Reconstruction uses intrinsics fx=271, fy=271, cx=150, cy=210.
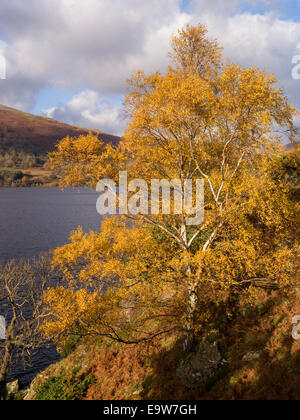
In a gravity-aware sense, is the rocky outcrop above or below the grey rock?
above

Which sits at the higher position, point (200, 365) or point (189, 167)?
point (189, 167)

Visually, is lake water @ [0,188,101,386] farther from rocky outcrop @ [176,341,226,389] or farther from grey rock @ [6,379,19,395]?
rocky outcrop @ [176,341,226,389]

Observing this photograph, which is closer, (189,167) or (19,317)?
(189,167)

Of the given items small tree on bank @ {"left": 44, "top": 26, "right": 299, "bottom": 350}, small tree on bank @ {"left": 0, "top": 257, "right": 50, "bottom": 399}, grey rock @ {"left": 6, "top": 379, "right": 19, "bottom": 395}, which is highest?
small tree on bank @ {"left": 44, "top": 26, "right": 299, "bottom": 350}

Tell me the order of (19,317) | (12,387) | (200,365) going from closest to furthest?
(200,365)
(12,387)
(19,317)

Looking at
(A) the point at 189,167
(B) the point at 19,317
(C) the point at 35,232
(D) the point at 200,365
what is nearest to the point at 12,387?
(B) the point at 19,317

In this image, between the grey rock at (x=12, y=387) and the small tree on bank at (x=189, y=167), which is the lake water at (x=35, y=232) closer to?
the grey rock at (x=12, y=387)

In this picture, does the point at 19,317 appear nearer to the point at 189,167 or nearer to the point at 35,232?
the point at 189,167

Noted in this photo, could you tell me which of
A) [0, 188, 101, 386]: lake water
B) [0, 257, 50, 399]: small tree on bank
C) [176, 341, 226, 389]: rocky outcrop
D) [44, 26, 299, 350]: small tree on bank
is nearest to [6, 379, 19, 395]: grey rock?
[0, 188, 101, 386]: lake water

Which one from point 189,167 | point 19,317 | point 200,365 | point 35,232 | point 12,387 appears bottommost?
point 12,387

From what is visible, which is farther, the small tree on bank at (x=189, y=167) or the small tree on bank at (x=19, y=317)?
the small tree on bank at (x=19, y=317)

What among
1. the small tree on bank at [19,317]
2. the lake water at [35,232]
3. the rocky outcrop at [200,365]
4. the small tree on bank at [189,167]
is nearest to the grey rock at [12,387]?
the lake water at [35,232]

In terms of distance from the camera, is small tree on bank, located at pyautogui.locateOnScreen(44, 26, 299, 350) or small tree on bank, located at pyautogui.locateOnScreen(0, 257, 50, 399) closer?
small tree on bank, located at pyautogui.locateOnScreen(44, 26, 299, 350)
